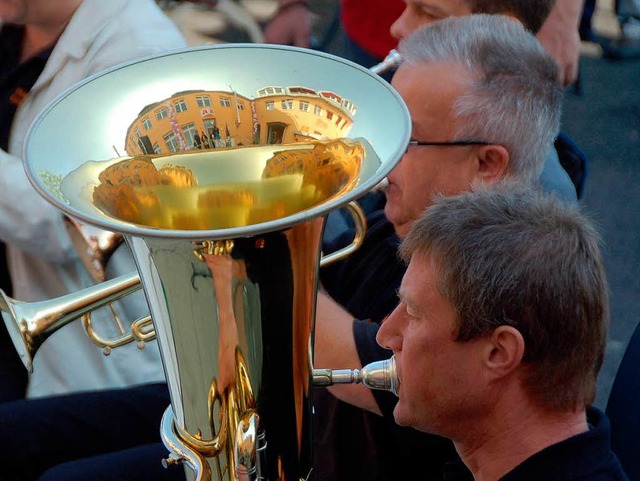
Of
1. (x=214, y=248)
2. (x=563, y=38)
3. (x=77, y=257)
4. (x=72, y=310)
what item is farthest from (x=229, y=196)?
(x=563, y=38)

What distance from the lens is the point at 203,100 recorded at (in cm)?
163

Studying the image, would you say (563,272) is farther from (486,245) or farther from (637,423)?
(637,423)

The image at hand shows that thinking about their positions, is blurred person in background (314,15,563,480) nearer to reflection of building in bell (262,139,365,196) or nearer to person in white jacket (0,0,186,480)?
reflection of building in bell (262,139,365,196)

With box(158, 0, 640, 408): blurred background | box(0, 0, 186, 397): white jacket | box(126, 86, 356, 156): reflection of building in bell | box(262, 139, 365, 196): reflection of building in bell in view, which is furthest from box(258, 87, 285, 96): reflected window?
box(158, 0, 640, 408): blurred background

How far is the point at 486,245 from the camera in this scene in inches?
51.2

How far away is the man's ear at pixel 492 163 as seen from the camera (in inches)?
69.4

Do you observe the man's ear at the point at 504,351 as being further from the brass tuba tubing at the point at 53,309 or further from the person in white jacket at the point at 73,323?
the person in white jacket at the point at 73,323

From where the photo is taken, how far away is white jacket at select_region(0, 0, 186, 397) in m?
2.08

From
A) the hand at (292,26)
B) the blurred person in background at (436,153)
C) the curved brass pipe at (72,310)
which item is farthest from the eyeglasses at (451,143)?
the hand at (292,26)

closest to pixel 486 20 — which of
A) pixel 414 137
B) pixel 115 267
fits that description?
pixel 414 137

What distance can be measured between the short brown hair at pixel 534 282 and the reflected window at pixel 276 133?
0.35 meters

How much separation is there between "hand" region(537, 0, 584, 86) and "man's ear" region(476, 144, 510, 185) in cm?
121

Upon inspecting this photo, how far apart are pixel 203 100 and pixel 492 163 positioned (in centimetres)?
52

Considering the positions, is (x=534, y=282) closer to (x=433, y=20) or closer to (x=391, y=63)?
(x=391, y=63)
